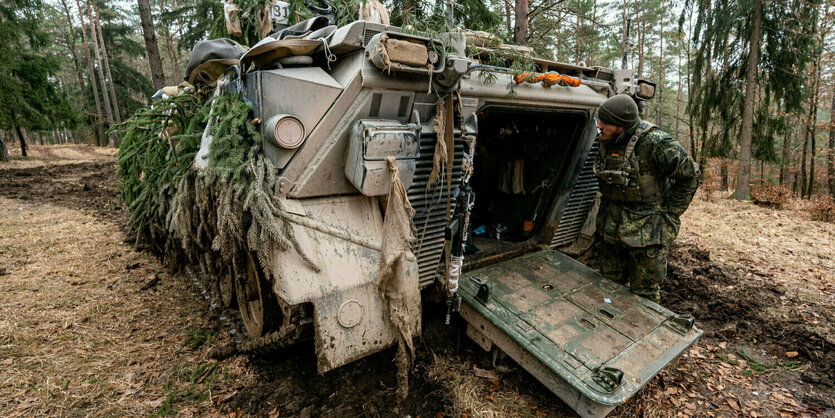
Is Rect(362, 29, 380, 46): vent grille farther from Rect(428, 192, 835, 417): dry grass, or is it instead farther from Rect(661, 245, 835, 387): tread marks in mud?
Rect(661, 245, 835, 387): tread marks in mud

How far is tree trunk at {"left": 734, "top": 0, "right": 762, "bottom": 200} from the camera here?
8.84 meters

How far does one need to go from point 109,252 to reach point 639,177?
591cm

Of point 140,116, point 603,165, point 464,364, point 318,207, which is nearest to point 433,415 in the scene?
point 464,364

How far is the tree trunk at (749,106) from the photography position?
8844 mm

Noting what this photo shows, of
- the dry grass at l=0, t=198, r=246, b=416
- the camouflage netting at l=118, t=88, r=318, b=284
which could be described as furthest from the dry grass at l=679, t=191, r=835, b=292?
the dry grass at l=0, t=198, r=246, b=416

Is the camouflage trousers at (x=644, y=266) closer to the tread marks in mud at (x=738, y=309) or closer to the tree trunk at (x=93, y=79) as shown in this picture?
the tread marks in mud at (x=738, y=309)

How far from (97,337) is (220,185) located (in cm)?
199

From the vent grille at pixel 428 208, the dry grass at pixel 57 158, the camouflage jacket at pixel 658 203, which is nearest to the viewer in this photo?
the vent grille at pixel 428 208

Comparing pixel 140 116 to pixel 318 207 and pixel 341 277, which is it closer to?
pixel 318 207

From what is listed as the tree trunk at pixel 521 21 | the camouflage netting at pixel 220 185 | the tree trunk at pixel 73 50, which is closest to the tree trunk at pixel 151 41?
the camouflage netting at pixel 220 185

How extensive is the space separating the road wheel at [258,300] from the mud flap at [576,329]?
1.35 m

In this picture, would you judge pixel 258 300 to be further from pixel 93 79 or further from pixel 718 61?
pixel 93 79

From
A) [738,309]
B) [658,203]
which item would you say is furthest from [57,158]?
[738,309]

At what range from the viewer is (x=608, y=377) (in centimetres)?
228
